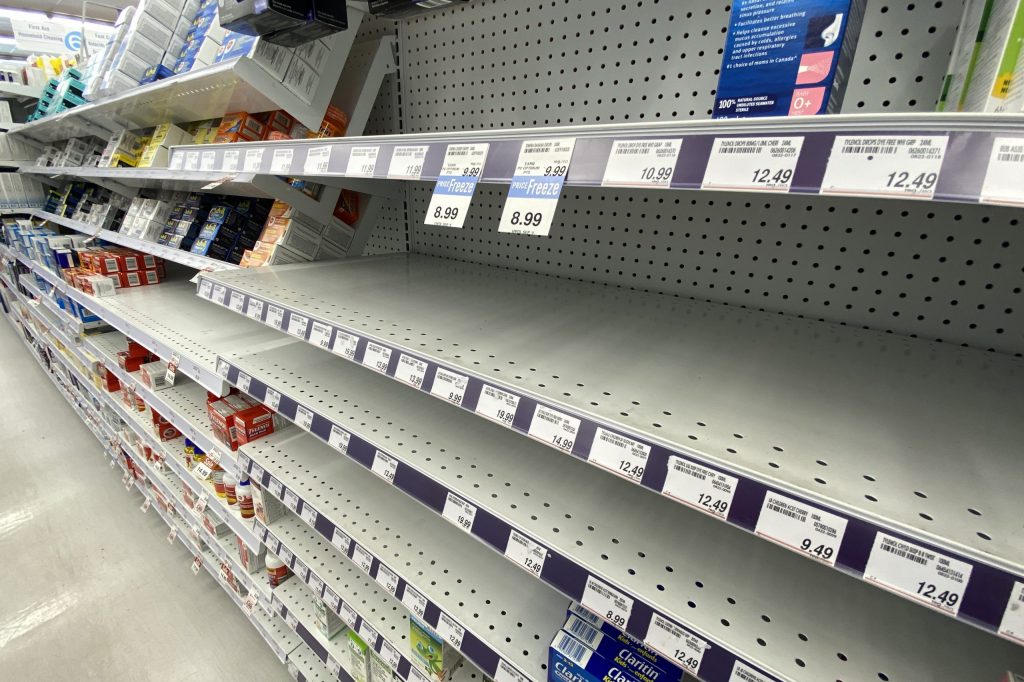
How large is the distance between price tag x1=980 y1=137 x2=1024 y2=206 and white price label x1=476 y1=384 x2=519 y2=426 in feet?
1.55

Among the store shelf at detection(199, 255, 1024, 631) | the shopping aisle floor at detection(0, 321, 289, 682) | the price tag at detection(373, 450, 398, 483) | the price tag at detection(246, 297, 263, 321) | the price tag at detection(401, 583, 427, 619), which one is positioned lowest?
the shopping aisle floor at detection(0, 321, 289, 682)

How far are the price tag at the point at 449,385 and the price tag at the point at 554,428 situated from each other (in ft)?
0.41

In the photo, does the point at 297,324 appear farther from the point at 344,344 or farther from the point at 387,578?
the point at 387,578

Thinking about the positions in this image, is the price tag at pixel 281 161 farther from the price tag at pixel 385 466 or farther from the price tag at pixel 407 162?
the price tag at pixel 385 466

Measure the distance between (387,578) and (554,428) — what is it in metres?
0.58

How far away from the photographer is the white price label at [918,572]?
0.35 meters

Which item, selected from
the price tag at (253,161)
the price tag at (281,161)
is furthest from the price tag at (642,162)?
the price tag at (253,161)

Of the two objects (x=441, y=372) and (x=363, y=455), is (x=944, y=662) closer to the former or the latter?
(x=441, y=372)

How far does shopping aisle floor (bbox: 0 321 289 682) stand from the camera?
1.59 meters

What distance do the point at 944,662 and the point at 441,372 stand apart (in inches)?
27.5

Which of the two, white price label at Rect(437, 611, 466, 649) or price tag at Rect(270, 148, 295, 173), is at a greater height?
price tag at Rect(270, 148, 295, 173)

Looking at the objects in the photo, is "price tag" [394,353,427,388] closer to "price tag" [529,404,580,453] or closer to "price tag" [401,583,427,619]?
"price tag" [529,404,580,453]

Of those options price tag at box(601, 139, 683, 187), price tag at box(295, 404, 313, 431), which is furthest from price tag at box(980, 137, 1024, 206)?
price tag at box(295, 404, 313, 431)

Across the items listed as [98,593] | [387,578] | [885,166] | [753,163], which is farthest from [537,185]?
[98,593]
